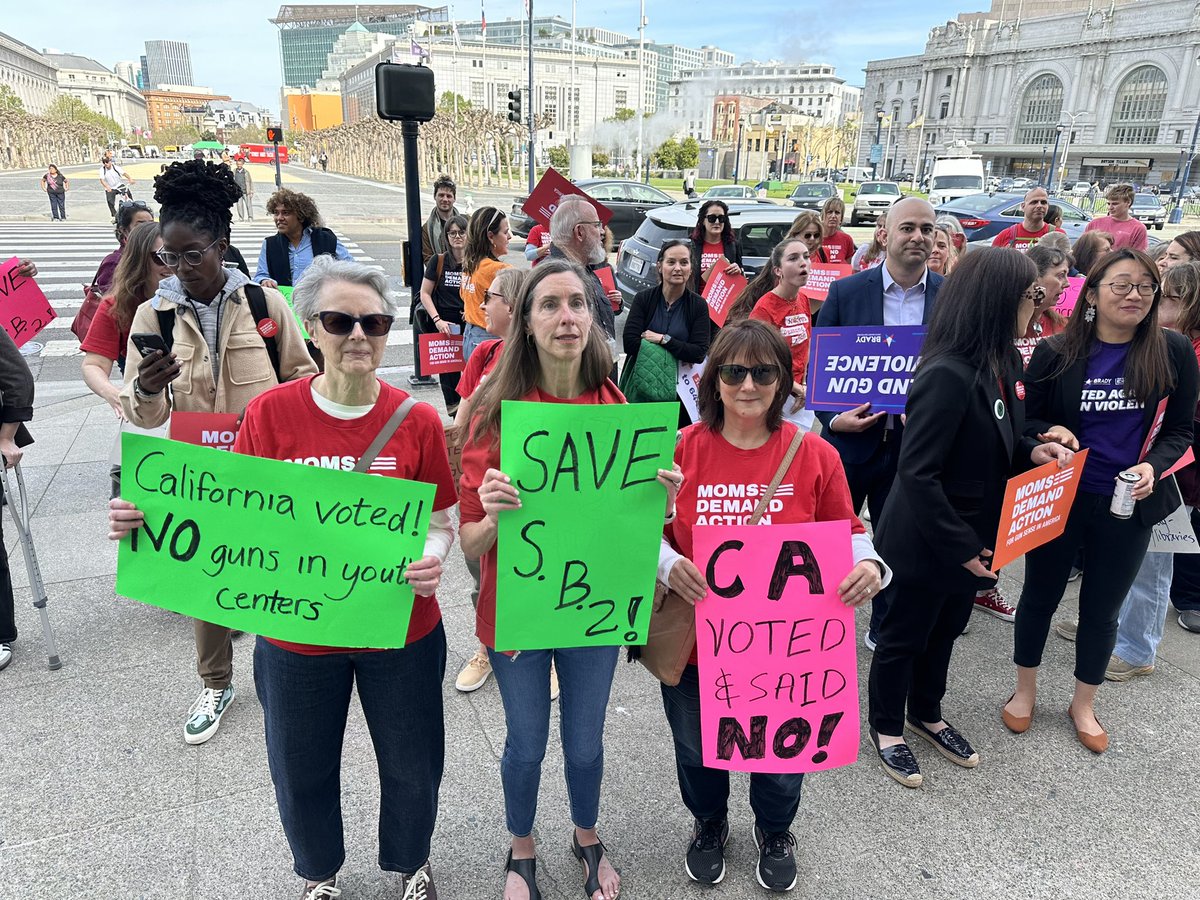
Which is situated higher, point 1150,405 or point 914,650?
point 1150,405

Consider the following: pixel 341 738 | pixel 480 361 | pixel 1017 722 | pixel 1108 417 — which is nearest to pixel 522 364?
pixel 480 361

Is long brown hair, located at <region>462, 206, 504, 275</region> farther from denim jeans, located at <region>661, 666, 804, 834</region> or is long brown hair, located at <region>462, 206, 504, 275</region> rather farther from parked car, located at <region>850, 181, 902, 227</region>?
parked car, located at <region>850, 181, 902, 227</region>

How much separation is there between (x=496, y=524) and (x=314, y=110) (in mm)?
160505

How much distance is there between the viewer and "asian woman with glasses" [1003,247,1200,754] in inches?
113

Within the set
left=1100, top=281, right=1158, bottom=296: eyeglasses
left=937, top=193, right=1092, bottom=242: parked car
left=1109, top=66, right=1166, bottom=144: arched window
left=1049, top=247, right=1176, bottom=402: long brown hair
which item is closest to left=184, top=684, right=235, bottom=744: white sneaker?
left=1049, top=247, right=1176, bottom=402: long brown hair

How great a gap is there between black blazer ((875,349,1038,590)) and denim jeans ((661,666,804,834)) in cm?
94

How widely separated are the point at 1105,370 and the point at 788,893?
2.33 meters

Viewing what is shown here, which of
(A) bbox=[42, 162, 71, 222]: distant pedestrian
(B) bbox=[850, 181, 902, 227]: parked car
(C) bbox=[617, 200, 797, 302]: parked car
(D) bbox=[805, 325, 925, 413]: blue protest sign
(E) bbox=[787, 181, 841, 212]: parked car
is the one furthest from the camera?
(E) bbox=[787, 181, 841, 212]: parked car

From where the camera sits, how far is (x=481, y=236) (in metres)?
4.96

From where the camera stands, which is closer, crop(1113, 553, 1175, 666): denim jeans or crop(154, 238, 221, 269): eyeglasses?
crop(154, 238, 221, 269): eyeglasses

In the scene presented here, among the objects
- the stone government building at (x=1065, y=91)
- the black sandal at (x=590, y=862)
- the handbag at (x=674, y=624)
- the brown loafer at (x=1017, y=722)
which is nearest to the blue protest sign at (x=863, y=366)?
the brown loafer at (x=1017, y=722)

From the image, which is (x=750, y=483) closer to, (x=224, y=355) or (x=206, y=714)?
(x=224, y=355)

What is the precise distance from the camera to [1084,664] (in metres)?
3.18

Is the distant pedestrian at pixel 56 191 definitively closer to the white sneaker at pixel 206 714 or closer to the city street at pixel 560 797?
the city street at pixel 560 797
